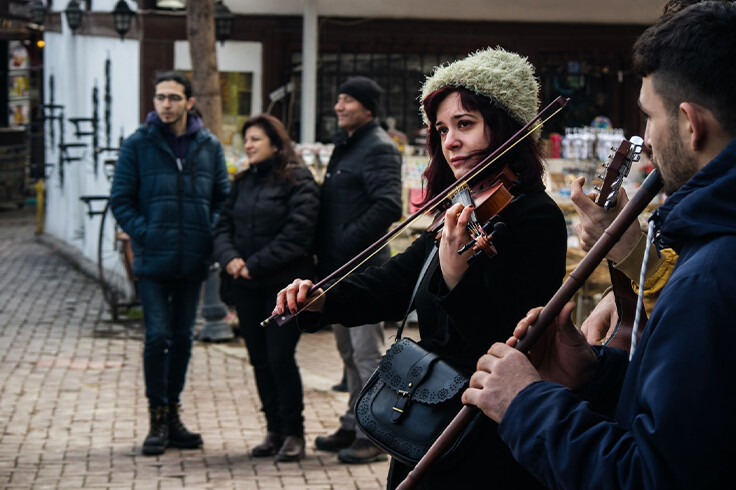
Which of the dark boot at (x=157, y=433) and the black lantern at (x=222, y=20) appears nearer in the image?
the dark boot at (x=157, y=433)

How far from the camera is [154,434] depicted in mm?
6617

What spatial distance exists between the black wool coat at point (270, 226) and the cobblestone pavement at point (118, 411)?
106cm

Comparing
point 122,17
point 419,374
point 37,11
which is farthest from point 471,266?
point 37,11

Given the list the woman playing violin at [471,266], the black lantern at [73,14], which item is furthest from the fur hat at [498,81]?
the black lantern at [73,14]

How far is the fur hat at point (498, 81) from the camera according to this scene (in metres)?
3.22

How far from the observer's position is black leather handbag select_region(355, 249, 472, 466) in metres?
2.84

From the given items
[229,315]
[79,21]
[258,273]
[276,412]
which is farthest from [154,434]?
[79,21]

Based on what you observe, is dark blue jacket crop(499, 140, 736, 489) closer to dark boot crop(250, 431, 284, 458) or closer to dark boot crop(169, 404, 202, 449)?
dark boot crop(250, 431, 284, 458)

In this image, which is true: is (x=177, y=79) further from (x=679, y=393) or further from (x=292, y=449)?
(x=679, y=393)

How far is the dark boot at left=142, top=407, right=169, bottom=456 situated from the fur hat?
3.82 metres

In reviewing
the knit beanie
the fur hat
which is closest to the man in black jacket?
the knit beanie

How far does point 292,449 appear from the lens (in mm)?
6398

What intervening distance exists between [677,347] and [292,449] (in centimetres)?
479

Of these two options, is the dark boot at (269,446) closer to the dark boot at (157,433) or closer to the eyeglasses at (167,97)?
the dark boot at (157,433)
